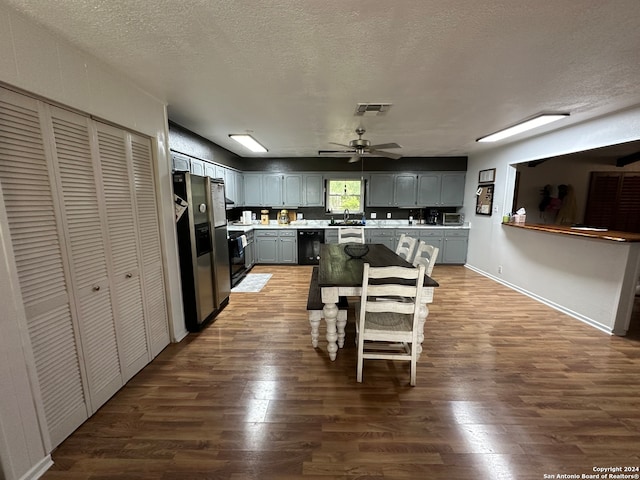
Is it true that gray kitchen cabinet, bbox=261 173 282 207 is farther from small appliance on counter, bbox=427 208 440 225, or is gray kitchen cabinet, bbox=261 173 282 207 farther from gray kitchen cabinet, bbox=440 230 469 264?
gray kitchen cabinet, bbox=440 230 469 264

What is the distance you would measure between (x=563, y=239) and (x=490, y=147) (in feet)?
7.11

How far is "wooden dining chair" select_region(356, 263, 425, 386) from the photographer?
1896 millimetres

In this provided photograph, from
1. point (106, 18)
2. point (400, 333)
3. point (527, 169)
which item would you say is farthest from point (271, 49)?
point (527, 169)

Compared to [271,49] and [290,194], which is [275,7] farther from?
[290,194]

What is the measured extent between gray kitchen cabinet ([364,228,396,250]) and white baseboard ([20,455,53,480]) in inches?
203

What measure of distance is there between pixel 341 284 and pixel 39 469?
6.65 feet

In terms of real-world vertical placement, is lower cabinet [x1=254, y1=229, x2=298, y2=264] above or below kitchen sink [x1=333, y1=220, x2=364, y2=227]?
below

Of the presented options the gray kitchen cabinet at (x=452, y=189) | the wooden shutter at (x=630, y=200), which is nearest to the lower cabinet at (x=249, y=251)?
the gray kitchen cabinet at (x=452, y=189)

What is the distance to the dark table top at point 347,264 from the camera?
7.03 ft

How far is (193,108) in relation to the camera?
265cm

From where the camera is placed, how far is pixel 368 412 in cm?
181

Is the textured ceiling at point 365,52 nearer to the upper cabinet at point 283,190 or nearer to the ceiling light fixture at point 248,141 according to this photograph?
the ceiling light fixture at point 248,141

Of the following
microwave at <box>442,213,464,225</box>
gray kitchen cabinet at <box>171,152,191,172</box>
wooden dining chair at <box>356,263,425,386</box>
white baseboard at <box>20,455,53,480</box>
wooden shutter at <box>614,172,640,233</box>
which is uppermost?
gray kitchen cabinet at <box>171,152,191,172</box>

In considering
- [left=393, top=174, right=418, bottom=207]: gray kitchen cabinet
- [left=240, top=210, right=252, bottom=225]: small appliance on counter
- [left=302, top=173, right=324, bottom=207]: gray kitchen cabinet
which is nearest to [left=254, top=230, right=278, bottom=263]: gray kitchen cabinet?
[left=240, top=210, right=252, bottom=225]: small appliance on counter
